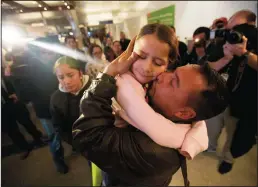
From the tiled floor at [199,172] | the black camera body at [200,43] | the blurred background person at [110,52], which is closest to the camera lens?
the blurred background person at [110,52]

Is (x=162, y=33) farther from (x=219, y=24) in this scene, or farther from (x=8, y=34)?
(x=219, y=24)

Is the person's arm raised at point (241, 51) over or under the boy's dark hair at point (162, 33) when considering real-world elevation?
under

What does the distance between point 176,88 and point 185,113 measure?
9cm

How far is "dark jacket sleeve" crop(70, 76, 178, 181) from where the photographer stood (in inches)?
16.9

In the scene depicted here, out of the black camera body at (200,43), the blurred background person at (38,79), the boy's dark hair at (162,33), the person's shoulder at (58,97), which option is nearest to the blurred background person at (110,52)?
the boy's dark hair at (162,33)

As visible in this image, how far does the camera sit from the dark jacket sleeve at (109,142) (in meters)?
0.43

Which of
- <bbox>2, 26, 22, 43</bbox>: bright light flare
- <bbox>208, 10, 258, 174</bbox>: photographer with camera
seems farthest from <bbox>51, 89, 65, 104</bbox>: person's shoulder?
<bbox>208, 10, 258, 174</bbox>: photographer with camera

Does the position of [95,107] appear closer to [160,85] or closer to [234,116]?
[160,85]

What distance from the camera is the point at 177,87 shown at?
455mm

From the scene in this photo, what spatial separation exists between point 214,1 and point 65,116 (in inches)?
109

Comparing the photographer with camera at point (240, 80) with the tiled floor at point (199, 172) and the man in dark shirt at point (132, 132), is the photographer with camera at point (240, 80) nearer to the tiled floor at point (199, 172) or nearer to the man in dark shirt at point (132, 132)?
the tiled floor at point (199, 172)

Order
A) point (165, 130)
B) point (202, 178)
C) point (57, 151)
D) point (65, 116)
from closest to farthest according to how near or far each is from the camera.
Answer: point (165, 130), point (65, 116), point (57, 151), point (202, 178)

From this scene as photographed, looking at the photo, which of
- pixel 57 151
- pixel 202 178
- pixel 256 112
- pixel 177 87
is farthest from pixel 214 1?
pixel 57 151

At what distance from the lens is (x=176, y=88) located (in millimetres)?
457
